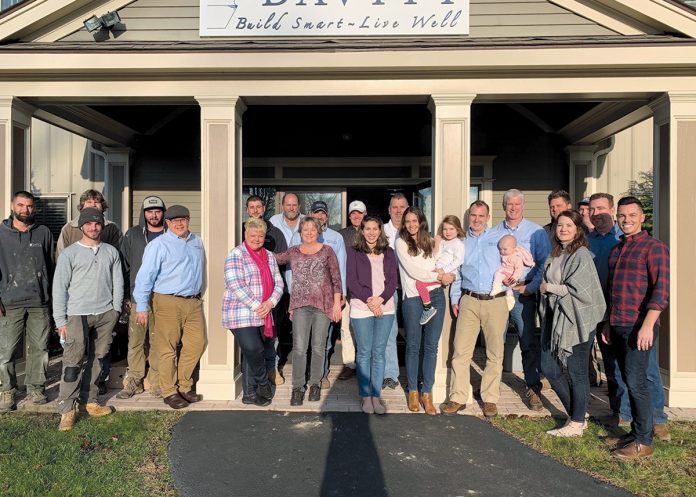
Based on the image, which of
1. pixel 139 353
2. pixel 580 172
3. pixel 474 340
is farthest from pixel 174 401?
pixel 580 172

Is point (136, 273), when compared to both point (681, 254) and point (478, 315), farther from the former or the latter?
point (681, 254)

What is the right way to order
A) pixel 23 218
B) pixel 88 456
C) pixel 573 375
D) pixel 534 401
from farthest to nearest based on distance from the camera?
1. pixel 534 401
2. pixel 23 218
3. pixel 573 375
4. pixel 88 456

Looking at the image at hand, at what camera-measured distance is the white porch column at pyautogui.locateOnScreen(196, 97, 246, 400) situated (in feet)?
16.3

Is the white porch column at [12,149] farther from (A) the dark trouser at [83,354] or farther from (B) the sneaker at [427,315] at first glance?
(B) the sneaker at [427,315]

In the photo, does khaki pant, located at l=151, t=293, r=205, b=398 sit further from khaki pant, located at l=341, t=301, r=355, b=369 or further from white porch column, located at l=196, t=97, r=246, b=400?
khaki pant, located at l=341, t=301, r=355, b=369

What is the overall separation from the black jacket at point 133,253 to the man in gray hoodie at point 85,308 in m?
0.47

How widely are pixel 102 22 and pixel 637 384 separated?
18.8ft

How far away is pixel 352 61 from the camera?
4.77 metres

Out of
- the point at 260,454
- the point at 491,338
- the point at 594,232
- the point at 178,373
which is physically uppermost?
the point at 594,232

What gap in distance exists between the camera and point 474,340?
449 centimetres

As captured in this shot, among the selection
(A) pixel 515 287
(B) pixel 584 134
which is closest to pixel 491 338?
(A) pixel 515 287

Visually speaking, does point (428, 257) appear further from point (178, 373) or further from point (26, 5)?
point (26, 5)

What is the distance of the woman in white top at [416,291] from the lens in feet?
14.3

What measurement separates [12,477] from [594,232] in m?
4.96
